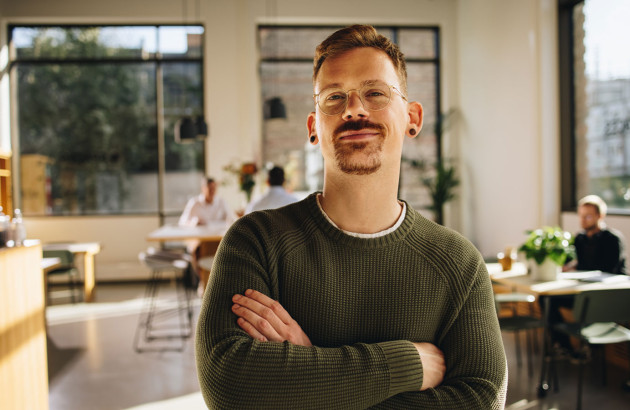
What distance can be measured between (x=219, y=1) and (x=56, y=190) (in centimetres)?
395

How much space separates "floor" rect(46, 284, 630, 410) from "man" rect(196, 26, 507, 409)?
2680 millimetres

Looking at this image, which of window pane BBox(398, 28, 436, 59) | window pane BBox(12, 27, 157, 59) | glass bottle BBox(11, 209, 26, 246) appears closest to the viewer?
glass bottle BBox(11, 209, 26, 246)

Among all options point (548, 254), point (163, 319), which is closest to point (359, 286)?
point (548, 254)

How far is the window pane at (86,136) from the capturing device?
8.47 metres

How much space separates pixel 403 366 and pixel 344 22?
8210 mm

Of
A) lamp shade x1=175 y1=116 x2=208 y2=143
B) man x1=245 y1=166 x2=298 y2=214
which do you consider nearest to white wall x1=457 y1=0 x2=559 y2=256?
man x1=245 y1=166 x2=298 y2=214

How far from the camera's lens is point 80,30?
8477 millimetres

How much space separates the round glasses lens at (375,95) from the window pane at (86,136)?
7909mm

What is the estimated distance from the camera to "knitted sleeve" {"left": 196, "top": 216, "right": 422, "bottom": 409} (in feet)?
3.59

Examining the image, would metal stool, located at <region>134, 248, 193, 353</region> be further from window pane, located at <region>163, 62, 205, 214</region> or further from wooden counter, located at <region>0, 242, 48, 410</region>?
window pane, located at <region>163, 62, 205, 214</region>

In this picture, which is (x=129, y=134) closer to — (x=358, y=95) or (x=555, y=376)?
(x=555, y=376)

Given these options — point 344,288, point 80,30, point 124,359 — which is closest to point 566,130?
point 124,359

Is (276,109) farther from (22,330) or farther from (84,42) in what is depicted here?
(22,330)

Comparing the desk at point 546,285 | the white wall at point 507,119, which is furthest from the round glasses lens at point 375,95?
the white wall at point 507,119
